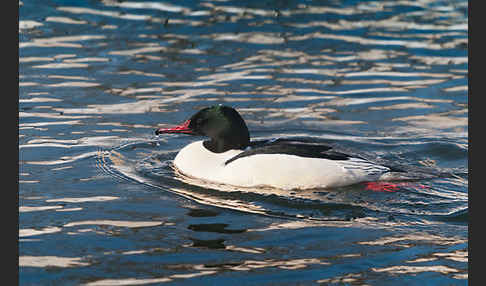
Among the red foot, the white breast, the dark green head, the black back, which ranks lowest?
the red foot

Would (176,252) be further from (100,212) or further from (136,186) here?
(136,186)

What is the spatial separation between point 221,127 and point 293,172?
41.9 inches

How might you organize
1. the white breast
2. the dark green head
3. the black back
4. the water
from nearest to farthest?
the water → the white breast → the black back → the dark green head

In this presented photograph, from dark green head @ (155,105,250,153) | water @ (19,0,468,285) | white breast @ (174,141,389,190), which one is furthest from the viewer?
dark green head @ (155,105,250,153)

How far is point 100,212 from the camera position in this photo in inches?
317

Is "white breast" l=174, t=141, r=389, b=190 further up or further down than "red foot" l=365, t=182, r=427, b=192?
further up

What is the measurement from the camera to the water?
270 inches

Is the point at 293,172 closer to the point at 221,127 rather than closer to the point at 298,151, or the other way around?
the point at 298,151

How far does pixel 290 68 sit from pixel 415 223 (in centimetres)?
704

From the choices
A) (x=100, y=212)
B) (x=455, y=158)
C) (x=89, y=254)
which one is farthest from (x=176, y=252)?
(x=455, y=158)

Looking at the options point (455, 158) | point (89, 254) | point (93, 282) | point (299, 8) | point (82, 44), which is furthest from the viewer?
point (299, 8)

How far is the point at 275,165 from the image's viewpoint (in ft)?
29.0

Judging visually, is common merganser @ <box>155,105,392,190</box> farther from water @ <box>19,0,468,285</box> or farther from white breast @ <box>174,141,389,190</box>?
water @ <box>19,0,468,285</box>

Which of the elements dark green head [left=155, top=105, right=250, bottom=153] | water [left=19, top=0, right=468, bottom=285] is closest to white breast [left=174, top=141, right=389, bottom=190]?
water [left=19, top=0, right=468, bottom=285]
